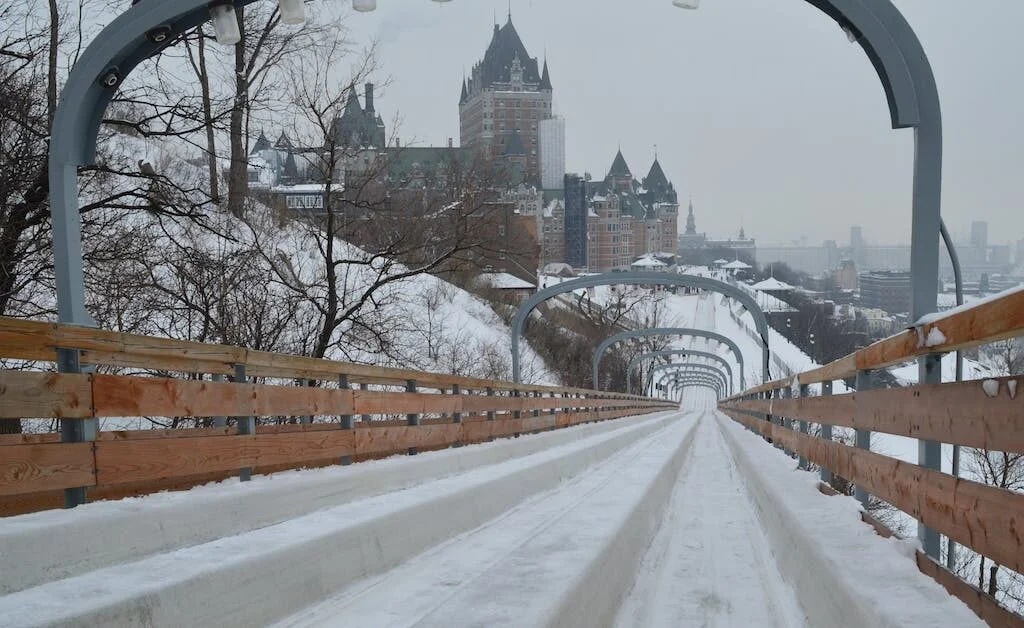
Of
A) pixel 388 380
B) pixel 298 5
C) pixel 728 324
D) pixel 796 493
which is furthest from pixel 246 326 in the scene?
pixel 728 324

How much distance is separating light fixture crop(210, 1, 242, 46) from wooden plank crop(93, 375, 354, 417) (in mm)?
2949

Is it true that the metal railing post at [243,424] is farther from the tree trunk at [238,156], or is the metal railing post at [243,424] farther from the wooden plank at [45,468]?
the tree trunk at [238,156]

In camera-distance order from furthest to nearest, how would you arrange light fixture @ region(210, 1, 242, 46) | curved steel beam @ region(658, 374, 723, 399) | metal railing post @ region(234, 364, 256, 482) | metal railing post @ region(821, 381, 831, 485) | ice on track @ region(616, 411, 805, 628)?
1. curved steel beam @ region(658, 374, 723, 399)
2. light fixture @ region(210, 1, 242, 46)
3. metal railing post @ region(821, 381, 831, 485)
4. metal railing post @ region(234, 364, 256, 482)
5. ice on track @ region(616, 411, 805, 628)

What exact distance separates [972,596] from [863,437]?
2.49 m

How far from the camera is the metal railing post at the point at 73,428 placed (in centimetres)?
521

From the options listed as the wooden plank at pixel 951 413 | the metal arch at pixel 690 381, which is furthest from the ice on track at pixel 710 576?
the metal arch at pixel 690 381

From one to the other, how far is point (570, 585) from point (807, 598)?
43.5 inches

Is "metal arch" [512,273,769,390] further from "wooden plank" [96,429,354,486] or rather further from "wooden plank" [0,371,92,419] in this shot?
"wooden plank" [0,371,92,419]

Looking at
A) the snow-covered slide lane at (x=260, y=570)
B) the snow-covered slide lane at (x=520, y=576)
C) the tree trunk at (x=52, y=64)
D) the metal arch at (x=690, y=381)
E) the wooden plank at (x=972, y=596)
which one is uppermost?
the tree trunk at (x=52, y=64)

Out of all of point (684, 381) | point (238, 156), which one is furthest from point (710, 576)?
point (684, 381)

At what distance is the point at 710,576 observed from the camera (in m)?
5.68

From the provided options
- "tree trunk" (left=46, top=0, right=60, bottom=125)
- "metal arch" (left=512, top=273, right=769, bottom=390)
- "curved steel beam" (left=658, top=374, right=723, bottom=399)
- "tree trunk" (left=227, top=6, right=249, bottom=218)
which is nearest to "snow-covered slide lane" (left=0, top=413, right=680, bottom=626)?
"tree trunk" (left=46, top=0, right=60, bottom=125)

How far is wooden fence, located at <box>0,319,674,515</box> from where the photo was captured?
16.2ft

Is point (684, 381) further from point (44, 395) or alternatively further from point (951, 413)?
point (951, 413)
